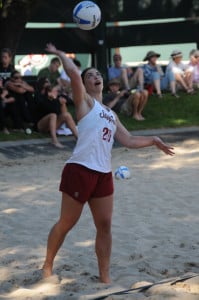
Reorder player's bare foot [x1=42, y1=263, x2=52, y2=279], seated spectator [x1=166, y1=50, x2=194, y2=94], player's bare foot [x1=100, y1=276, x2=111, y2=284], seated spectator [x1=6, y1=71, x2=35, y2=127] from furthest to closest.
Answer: seated spectator [x1=166, y1=50, x2=194, y2=94], seated spectator [x1=6, y1=71, x2=35, y2=127], player's bare foot [x1=42, y1=263, x2=52, y2=279], player's bare foot [x1=100, y1=276, x2=111, y2=284]

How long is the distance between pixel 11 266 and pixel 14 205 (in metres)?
2.66

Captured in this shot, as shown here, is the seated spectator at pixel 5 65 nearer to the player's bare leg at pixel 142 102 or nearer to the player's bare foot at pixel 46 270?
the player's bare leg at pixel 142 102

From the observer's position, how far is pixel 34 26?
19984mm

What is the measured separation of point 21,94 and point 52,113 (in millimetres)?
885

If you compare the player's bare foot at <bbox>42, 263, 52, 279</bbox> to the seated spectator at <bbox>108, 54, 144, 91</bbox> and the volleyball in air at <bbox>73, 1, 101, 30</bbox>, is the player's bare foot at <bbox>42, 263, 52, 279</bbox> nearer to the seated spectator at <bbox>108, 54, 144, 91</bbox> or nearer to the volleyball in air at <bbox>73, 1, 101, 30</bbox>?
the volleyball in air at <bbox>73, 1, 101, 30</bbox>

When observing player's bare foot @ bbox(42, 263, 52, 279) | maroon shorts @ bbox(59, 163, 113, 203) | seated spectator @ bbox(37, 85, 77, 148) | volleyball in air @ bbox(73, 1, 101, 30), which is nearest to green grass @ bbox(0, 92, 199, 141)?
seated spectator @ bbox(37, 85, 77, 148)

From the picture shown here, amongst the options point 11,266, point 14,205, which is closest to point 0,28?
point 14,205

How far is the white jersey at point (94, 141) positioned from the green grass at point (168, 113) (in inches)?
390

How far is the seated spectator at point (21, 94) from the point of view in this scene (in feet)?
46.4

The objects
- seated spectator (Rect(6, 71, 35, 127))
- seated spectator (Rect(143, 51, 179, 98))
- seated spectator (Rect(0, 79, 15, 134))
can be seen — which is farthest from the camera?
seated spectator (Rect(143, 51, 179, 98))

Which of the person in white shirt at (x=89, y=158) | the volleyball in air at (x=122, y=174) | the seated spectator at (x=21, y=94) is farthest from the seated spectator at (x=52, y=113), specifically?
the person in white shirt at (x=89, y=158)

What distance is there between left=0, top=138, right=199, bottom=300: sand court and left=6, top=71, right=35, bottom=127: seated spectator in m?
2.92

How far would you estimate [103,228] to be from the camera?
521 cm

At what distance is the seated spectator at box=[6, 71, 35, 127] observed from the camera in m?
14.2
